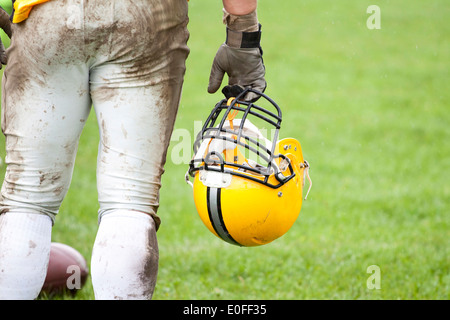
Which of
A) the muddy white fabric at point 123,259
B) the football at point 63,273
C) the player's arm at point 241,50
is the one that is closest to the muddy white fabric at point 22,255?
the muddy white fabric at point 123,259

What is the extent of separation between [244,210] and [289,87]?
29.7 ft

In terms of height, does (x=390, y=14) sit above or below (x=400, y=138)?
above

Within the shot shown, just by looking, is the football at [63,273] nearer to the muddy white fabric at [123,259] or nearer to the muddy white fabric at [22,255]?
the muddy white fabric at [22,255]

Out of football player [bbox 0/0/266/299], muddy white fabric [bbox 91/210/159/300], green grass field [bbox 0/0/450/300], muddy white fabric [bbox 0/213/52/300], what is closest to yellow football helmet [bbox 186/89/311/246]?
football player [bbox 0/0/266/299]

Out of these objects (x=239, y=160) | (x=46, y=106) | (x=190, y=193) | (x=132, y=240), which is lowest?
(x=190, y=193)

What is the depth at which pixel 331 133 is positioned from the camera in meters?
8.76

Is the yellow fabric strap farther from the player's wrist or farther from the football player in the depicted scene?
the player's wrist

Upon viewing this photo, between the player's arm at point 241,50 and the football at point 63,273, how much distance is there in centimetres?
165

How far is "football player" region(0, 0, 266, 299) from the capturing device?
6.84ft

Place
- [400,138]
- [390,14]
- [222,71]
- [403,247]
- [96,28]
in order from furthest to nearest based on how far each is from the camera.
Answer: [390,14], [400,138], [403,247], [222,71], [96,28]

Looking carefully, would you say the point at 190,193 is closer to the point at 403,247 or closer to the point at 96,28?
the point at 403,247

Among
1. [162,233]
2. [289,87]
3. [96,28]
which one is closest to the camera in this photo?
[96,28]

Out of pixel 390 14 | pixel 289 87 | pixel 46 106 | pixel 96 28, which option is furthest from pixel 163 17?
pixel 390 14

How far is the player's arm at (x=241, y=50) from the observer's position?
2.46m
